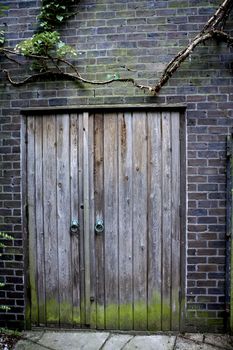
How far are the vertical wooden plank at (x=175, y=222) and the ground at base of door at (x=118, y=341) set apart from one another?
23cm

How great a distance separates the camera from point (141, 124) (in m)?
3.60

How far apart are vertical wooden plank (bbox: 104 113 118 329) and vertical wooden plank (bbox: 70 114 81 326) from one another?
0.97ft

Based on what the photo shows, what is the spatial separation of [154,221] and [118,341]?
122 centimetres

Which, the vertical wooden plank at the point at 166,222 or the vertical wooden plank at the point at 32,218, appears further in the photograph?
the vertical wooden plank at the point at 32,218

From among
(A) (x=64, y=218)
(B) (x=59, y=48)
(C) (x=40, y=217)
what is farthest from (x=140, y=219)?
(B) (x=59, y=48)

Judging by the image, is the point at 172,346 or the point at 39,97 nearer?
the point at 172,346

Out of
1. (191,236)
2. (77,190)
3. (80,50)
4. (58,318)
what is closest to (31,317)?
(58,318)

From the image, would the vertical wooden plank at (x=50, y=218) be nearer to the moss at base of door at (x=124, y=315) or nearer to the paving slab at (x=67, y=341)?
the moss at base of door at (x=124, y=315)

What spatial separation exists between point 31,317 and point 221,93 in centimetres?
302

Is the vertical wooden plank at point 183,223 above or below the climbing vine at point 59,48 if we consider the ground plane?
below

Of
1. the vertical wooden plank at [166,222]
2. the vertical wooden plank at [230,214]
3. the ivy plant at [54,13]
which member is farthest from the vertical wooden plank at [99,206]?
the vertical wooden plank at [230,214]

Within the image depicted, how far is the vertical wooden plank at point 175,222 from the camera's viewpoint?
3.57m

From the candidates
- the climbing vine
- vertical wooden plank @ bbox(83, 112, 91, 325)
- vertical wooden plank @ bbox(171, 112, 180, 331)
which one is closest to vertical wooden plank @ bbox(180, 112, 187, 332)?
vertical wooden plank @ bbox(171, 112, 180, 331)

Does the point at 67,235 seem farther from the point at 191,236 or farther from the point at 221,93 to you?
the point at 221,93
